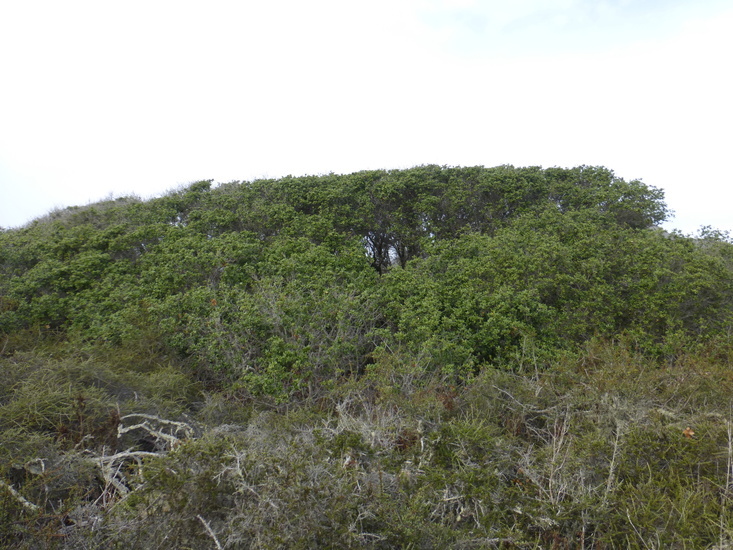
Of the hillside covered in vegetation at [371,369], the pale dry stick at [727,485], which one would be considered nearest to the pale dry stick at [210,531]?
the hillside covered in vegetation at [371,369]

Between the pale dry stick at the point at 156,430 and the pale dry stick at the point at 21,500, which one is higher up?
the pale dry stick at the point at 21,500

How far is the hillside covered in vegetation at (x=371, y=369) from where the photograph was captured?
2.99 metres

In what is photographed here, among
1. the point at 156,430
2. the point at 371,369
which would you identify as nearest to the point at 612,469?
the point at 371,369

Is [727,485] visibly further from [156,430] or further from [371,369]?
[156,430]

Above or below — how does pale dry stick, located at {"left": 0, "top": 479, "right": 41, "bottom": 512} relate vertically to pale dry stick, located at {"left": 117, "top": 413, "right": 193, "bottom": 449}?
above

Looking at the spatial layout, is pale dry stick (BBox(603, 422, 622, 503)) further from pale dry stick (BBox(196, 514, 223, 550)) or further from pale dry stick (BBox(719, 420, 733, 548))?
pale dry stick (BBox(196, 514, 223, 550))

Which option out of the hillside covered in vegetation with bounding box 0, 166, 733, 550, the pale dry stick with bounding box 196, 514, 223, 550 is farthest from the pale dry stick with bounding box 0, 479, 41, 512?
the pale dry stick with bounding box 196, 514, 223, 550

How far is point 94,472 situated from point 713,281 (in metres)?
7.26

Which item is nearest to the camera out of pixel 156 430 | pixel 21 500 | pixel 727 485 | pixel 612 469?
pixel 21 500

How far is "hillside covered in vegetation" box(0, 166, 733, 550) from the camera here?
299cm

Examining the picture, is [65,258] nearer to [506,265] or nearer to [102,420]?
[102,420]

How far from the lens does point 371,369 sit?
217 inches

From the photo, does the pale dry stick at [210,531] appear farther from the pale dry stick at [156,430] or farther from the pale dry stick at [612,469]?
the pale dry stick at [612,469]

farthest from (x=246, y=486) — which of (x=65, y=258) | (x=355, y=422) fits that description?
(x=65, y=258)
